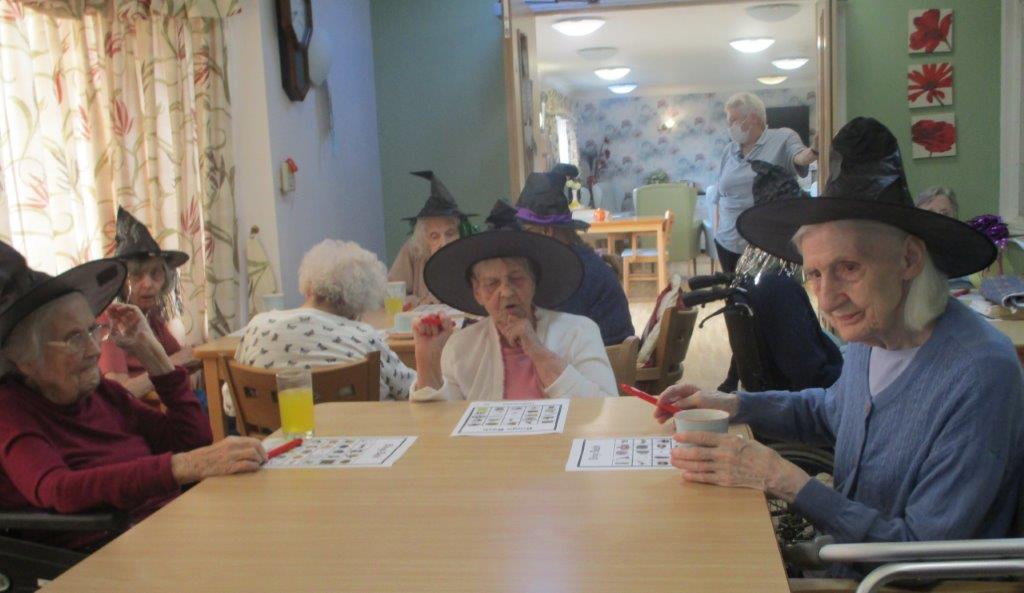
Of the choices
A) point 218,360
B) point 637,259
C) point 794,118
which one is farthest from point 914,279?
point 794,118

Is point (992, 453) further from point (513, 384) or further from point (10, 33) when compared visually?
point (10, 33)

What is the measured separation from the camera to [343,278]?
2.72 metres

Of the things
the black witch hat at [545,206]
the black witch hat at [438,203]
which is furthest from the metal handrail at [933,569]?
the black witch hat at [438,203]

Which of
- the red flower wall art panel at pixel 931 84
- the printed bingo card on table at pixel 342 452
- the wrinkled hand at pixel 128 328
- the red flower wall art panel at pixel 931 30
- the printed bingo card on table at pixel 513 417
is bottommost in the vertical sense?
the printed bingo card on table at pixel 342 452

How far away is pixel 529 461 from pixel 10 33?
2.49 m

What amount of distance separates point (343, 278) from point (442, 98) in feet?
10.5

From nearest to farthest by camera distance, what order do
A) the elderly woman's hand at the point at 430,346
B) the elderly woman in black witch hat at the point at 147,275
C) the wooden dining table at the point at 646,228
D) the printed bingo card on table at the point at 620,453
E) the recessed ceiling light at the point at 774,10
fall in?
the printed bingo card on table at the point at 620,453
the elderly woman's hand at the point at 430,346
the elderly woman in black witch hat at the point at 147,275
the recessed ceiling light at the point at 774,10
the wooden dining table at the point at 646,228

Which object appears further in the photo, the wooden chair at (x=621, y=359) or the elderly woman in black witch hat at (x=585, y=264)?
the elderly woman in black witch hat at (x=585, y=264)

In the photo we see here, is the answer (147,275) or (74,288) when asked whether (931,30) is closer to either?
(147,275)

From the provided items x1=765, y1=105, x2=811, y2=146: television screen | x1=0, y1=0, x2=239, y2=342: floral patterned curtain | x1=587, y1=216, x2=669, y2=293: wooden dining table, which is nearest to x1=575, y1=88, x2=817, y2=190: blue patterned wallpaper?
x1=765, y1=105, x2=811, y2=146: television screen

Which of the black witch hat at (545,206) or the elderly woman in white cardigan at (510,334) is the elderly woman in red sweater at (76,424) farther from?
the black witch hat at (545,206)

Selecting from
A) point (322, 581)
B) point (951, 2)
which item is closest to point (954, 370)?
point (322, 581)

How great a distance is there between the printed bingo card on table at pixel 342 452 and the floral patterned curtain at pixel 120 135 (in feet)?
5.36

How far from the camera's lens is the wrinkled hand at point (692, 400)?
1791mm
